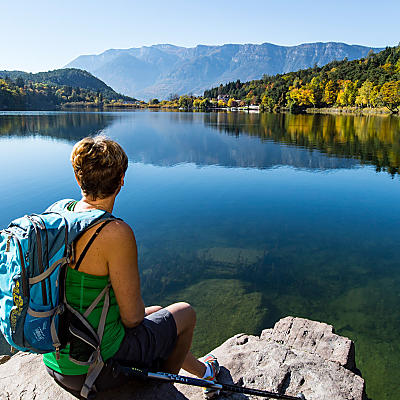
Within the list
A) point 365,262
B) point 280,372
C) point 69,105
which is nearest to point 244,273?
point 365,262

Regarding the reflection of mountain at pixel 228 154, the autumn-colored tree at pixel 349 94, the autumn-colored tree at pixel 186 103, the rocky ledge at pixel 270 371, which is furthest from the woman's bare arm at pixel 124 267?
the autumn-colored tree at pixel 186 103

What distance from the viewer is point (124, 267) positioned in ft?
7.25

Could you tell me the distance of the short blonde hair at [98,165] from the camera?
2.27 metres

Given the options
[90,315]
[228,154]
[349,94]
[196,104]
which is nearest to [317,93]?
[349,94]

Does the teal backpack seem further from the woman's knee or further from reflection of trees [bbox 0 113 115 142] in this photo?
reflection of trees [bbox 0 113 115 142]

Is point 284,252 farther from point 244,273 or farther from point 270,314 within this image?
point 270,314

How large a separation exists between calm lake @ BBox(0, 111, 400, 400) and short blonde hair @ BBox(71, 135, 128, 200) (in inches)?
166

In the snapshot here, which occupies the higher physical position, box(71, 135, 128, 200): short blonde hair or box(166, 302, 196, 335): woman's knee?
box(71, 135, 128, 200): short blonde hair

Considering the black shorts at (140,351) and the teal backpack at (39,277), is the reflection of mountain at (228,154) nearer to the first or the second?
the black shorts at (140,351)

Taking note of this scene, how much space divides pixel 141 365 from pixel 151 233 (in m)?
7.57

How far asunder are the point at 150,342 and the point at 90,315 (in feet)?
1.95

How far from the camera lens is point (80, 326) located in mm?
2256

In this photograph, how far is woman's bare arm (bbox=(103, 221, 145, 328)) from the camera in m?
2.11

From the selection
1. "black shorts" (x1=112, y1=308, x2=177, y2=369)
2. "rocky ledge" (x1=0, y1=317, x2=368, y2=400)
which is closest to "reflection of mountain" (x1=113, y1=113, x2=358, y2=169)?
"rocky ledge" (x1=0, y1=317, x2=368, y2=400)
